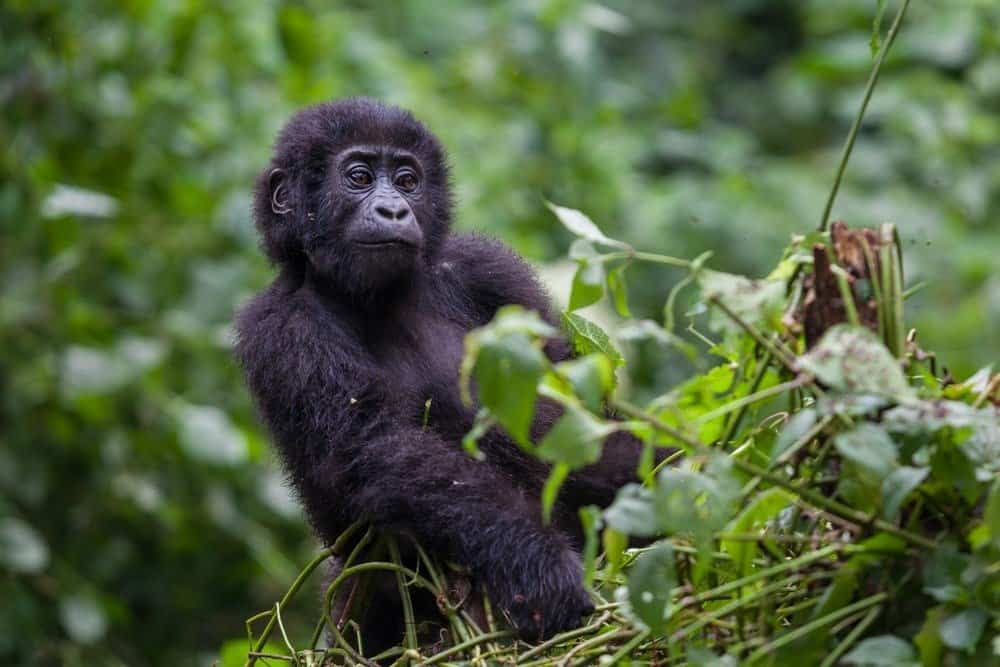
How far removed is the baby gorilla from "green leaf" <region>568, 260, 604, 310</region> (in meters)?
0.50

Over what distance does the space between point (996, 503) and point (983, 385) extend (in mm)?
337

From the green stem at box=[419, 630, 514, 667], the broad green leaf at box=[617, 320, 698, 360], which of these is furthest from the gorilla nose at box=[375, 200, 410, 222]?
the broad green leaf at box=[617, 320, 698, 360]

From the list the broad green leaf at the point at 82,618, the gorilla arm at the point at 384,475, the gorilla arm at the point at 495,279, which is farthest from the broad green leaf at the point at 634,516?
the broad green leaf at the point at 82,618

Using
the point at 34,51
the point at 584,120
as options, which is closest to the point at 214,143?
the point at 34,51

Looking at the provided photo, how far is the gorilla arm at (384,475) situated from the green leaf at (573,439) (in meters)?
0.56

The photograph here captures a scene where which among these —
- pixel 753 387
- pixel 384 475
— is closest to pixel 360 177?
pixel 384 475

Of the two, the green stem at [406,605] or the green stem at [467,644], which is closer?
the green stem at [467,644]

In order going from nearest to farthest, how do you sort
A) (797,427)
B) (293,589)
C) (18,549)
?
(797,427), (293,589), (18,549)

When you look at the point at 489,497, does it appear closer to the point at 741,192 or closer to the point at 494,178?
the point at 494,178

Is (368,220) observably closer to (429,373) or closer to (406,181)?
(406,181)

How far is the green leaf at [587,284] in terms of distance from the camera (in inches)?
63.4

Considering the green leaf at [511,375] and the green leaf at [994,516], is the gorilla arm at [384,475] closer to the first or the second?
the green leaf at [511,375]

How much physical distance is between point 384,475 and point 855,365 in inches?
42.2

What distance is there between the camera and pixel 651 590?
1.46 metres
